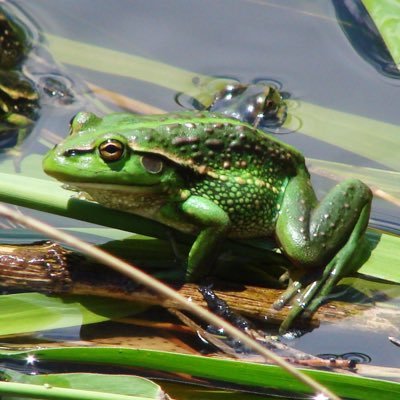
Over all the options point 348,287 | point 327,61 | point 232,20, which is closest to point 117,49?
point 232,20

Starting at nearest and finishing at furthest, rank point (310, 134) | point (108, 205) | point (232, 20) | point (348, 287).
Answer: point (108, 205) → point (348, 287) → point (310, 134) → point (232, 20)

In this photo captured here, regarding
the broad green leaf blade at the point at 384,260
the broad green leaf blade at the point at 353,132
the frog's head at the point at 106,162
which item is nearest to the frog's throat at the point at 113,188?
the frog's head at the point at 106,162

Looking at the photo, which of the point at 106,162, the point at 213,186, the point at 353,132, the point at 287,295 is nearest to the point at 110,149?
the point at 106,162

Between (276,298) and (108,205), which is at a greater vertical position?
(108,205)

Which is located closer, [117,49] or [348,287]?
[348,287]

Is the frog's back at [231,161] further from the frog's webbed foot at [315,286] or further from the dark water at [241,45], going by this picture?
the dark water at [241,45]

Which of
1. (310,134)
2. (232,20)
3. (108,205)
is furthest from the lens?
(232,20)

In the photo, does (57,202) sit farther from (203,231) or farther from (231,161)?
(231,161)

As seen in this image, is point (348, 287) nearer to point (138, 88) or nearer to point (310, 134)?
point (310, 134)
